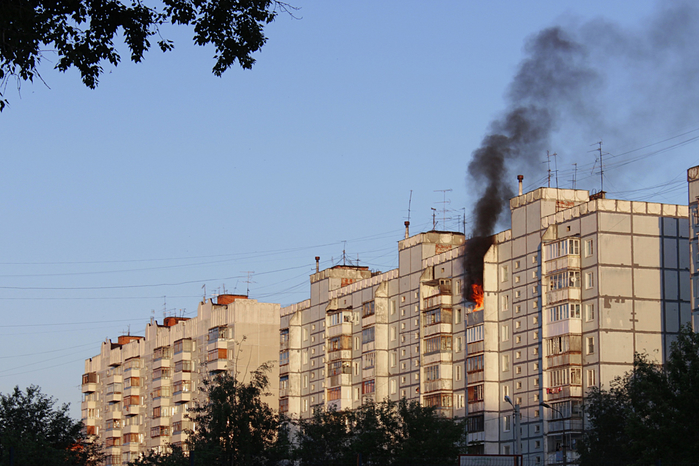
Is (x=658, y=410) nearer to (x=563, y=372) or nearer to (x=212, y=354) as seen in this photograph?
(x=563, y=372)

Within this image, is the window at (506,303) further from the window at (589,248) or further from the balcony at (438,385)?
the window at (589,248)

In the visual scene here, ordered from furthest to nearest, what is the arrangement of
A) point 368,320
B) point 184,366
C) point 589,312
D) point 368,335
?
point 184,366, point 368,335, point 368,320, point 589,312

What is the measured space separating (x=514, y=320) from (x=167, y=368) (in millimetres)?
74442

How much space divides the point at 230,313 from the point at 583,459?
7686 cm

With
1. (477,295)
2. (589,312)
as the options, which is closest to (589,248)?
(589,312)

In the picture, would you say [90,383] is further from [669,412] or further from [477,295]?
[669,412]

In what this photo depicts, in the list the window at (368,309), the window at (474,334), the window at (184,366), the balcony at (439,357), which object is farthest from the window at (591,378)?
the window at (184,366)

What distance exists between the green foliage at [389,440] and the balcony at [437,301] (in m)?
15.7

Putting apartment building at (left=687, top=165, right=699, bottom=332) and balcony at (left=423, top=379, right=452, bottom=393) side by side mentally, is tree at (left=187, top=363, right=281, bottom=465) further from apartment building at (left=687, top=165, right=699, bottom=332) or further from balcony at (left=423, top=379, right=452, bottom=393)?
apartment building at (left=687, top=165, right=699, bottom=332)

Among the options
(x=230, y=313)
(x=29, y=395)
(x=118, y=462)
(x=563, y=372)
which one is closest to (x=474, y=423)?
(x=563, y=372)

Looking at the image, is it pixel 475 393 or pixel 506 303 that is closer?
pixel 506 303

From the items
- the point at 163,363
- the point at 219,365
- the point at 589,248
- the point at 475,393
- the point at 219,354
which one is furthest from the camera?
the point at 163,363

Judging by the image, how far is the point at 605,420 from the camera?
8662 cm

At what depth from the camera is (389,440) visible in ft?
310
